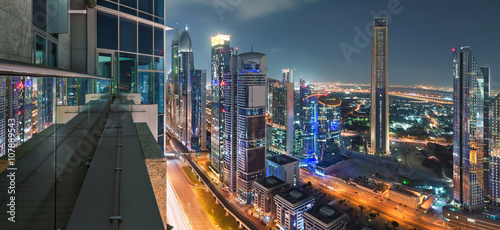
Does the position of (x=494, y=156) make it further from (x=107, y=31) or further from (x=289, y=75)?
(x=289, y=75)

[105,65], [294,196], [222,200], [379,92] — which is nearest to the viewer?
[105,65]

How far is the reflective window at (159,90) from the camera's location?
5635 millimetres

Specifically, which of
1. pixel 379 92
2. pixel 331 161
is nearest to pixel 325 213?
pixel 331 161

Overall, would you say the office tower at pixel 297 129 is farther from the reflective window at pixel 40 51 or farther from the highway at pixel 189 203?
the reflective window at pixel 40 51

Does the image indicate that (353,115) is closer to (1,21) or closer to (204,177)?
(204,177)

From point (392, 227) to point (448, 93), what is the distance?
40.0m

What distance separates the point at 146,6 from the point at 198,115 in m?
37.4

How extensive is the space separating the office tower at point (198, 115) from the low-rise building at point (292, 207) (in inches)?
954

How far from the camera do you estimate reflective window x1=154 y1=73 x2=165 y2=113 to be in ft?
18.5

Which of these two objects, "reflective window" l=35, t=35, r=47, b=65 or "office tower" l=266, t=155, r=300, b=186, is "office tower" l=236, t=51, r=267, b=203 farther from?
"reflective window" l=35, t=35, r=47, b=65

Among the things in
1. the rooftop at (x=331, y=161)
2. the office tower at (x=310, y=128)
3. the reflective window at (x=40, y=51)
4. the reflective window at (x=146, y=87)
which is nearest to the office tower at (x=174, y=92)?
the office tower at (x=310, y=128)

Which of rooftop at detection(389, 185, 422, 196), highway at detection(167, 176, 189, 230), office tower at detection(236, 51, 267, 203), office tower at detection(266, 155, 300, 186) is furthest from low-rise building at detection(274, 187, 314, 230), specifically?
rooftop at detection(389, 185, 422, 196)

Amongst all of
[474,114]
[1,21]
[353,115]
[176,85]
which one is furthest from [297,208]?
[353,115]

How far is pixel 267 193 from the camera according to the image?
21.8 metres
